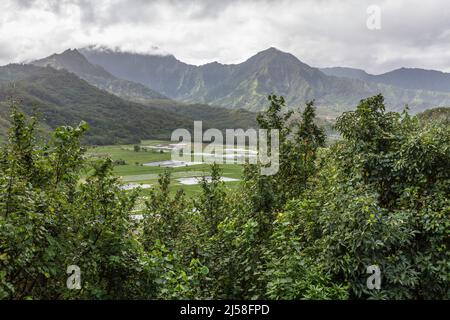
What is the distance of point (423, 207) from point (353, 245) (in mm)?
2260

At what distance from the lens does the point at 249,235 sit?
841cm

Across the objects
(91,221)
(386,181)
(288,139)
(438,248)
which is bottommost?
(438,248)

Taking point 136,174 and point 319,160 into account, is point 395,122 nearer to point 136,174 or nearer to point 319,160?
point 319,160

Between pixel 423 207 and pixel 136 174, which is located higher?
pixel 423 207

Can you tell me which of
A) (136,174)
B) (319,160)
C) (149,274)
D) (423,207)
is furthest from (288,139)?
(136,174)

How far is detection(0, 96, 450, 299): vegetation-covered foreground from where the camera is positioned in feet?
21.3

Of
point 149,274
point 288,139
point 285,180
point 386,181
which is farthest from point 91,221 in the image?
point 288,139

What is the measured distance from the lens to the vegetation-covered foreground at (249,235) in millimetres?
6506

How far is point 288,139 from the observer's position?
46.8 feet

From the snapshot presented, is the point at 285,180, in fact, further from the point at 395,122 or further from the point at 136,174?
the point at 136,174
